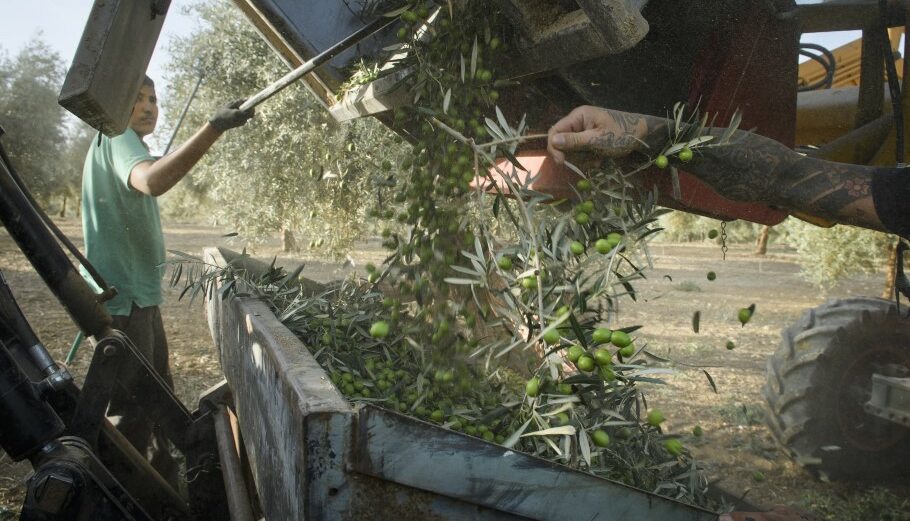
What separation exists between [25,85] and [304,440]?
29345mm

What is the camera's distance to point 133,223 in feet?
12.2

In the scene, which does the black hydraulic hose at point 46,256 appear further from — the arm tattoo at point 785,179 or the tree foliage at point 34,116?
the tree foliage at point 34,116

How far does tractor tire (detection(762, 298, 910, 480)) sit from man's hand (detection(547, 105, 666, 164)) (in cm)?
322

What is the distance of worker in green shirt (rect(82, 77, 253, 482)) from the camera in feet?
11.2

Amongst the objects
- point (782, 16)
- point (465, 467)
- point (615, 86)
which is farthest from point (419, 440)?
point (782, 16)

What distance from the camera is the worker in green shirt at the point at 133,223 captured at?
11.2ft

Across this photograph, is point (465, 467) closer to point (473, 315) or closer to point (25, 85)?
point (473, 315)

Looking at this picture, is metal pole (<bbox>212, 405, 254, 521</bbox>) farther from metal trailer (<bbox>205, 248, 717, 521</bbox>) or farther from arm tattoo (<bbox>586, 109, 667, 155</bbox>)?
arm tattoo (<bbox>586, 109, 667, 155</bbox>)

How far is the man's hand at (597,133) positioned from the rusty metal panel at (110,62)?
171 centimetres

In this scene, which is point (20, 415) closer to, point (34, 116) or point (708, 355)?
point (708, 355)

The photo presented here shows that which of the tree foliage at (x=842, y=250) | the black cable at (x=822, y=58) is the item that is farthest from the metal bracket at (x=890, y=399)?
the tree foliage at (x=842, y=250)

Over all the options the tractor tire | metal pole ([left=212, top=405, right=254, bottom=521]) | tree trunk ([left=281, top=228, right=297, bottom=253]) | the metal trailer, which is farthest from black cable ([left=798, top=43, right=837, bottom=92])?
tree trunk ([left=281, top=228, right=297, bottom=253])

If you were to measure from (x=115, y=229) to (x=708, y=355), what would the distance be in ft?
24.9

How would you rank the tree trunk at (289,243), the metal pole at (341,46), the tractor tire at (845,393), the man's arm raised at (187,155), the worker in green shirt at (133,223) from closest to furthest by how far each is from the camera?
the metal pole at (341,46), the man's arm raised at (187,155), the worker in green shirt at (133,223), the tractor tire at (845,393), the tree trunk at (289,243)
